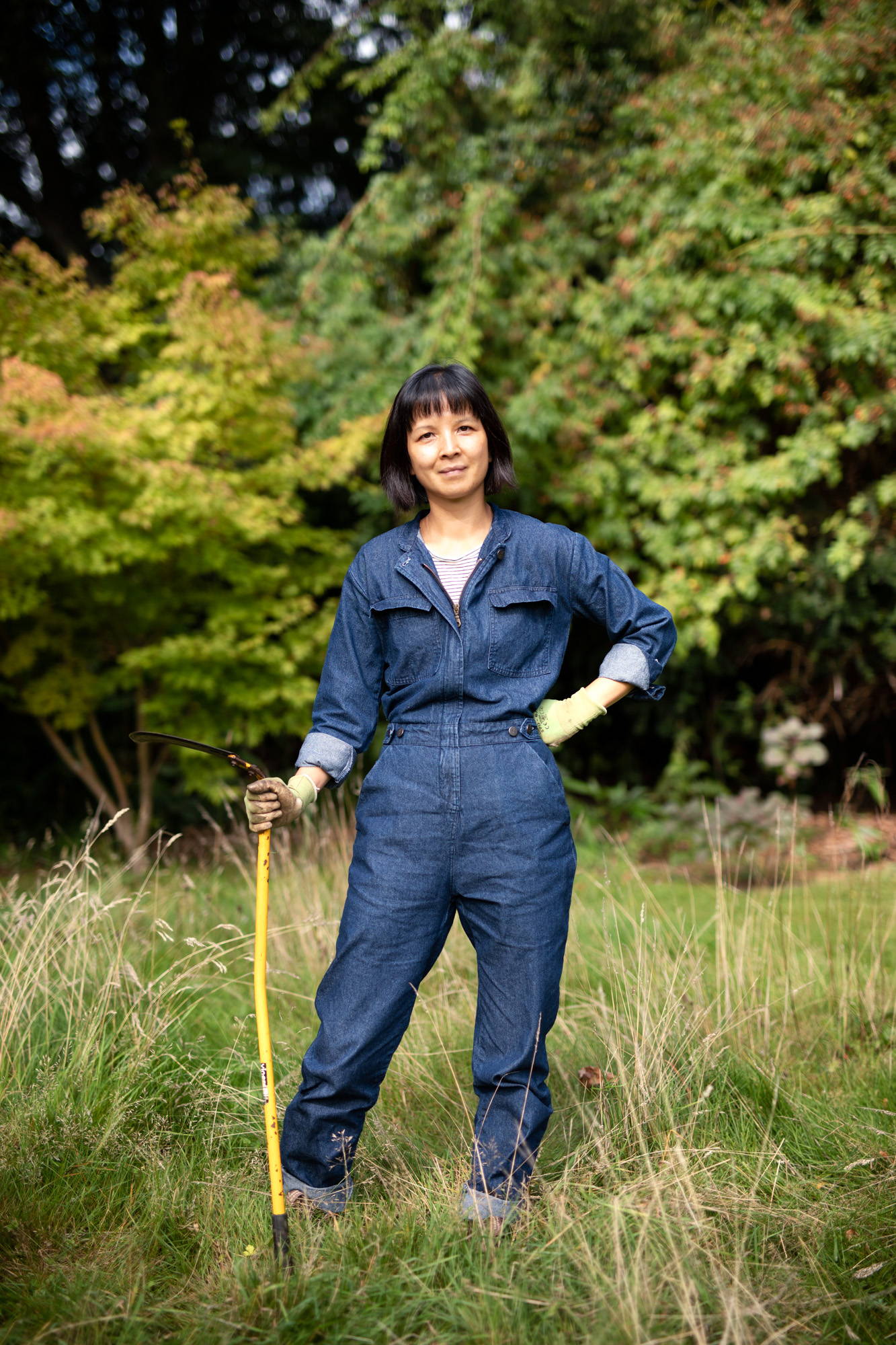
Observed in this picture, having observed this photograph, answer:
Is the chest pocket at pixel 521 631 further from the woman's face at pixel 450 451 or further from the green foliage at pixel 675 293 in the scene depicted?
the green foliage at pixel 675 293

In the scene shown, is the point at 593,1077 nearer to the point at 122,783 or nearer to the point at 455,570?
the point at 455,570

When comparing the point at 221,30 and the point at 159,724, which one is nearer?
the point at 159,724

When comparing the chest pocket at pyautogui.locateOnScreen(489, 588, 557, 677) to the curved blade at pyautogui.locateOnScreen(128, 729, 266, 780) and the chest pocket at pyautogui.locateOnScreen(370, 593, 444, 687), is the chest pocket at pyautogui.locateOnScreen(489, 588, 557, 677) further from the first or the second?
the curved blade at pyautogui.locateOnScreen(128, 729, 266, 780)

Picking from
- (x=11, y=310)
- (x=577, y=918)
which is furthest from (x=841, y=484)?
(x=11, y=310)

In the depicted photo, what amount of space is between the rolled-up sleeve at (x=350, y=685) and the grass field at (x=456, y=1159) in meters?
0.83

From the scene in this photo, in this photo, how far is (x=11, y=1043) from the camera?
2752 mm

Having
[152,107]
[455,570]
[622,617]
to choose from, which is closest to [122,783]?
[455,570]

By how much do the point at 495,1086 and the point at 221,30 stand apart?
10.1 metres

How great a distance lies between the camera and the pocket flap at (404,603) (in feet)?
7.14

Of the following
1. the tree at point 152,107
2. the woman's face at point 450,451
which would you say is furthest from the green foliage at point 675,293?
the woman's face at point 450,451

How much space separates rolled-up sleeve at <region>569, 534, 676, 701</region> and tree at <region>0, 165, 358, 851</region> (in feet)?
9.88

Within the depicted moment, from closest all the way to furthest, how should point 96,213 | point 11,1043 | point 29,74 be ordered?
1. point 11,1043
2. point 96,213
3. point 29,74

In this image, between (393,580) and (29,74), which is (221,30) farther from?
(393,580)

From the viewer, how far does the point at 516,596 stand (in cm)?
217
